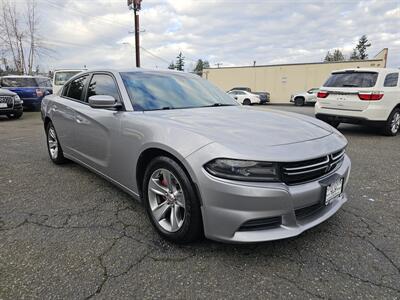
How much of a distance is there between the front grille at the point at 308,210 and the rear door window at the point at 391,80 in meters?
6.12

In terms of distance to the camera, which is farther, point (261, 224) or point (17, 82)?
point (17, 82)

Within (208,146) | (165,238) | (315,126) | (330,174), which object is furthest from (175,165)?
(315,126)

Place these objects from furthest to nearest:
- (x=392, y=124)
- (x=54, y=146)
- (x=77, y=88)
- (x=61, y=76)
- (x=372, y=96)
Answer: (x=61, y=76) < (x=392, y=124) < (x=372, y=96) < (x=54, y=146) < (x=77, y=88)

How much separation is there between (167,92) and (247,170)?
1.60 metres

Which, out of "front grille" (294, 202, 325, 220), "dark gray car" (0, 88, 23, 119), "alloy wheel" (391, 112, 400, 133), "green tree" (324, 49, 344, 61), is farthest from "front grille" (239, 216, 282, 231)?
"green tree" (324, 49, 344, 61)

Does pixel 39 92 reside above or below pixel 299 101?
above

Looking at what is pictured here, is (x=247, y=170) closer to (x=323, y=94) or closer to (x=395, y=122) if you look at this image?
(x=323, y=94)

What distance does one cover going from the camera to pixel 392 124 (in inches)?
292

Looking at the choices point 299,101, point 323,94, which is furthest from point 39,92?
point 299,101

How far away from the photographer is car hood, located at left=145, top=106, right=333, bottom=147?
214cm

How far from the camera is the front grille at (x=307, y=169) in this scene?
→ 2.01 m

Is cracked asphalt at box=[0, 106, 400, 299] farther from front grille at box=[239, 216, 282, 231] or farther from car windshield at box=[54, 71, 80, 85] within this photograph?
car windshield at box=[54, 71, 80, 85]

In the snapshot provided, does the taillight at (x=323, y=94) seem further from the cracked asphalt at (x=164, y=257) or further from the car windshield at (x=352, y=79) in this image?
the cracked asphalt at (x=164, y=257)

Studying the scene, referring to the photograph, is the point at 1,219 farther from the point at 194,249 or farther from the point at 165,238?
the point at 194,249
